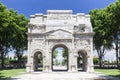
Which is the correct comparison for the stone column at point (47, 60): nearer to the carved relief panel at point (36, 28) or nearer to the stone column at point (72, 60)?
the carved relief panel at point (36, 28)

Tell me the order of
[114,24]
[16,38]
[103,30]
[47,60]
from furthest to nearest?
1. [16,38]
2. [103,30]
3. [47,60]
4. [114,24]

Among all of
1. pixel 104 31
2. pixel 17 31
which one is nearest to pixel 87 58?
pixel 104 31

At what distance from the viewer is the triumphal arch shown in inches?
1703

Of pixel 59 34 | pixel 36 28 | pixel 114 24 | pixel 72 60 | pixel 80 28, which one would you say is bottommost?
pixel 72 60

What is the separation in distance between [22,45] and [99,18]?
64.2ft

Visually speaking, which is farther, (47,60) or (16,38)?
(16,38)

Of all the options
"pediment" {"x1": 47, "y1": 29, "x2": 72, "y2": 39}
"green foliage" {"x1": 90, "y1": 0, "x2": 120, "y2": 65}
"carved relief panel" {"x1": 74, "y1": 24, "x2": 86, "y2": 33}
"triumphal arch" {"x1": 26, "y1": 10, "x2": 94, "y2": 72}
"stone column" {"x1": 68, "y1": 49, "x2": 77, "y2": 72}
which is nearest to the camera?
"stone column" {"x1": 68, "y1": 49, "x2": 77, "y2": 72}

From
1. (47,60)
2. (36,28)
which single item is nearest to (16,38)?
(36,28)

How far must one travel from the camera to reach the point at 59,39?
43.3m

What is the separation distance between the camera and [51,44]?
142 feet

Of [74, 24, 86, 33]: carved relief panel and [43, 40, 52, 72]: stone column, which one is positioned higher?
[74, 24, 86, 33]: carved relief panel

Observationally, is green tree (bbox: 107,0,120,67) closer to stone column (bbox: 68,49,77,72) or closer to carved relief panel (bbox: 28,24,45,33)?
stone column (bbox: 68,49,77,72)

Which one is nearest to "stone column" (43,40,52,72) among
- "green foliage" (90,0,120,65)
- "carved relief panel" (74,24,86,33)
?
"carved relief panel" (74,24,86,33)

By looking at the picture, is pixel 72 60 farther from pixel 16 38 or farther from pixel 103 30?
pixel 16 38
